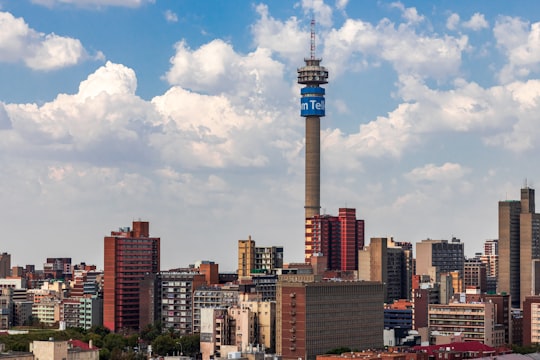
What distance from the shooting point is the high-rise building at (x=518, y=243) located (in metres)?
191

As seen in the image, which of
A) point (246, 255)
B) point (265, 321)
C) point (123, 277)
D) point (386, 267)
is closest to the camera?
point (265, 321)

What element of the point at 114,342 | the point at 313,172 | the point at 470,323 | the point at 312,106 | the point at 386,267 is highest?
the point at 312,106

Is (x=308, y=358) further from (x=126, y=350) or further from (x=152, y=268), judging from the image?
(x=152, y=268)

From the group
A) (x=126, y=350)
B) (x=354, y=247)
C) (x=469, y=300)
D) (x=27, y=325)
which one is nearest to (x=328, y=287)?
(x=126, y=350)

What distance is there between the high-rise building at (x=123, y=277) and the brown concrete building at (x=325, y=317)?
1069 inches

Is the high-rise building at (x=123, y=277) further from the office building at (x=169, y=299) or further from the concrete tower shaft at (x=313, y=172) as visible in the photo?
the concrete tower shaft at (x=313, y=172)

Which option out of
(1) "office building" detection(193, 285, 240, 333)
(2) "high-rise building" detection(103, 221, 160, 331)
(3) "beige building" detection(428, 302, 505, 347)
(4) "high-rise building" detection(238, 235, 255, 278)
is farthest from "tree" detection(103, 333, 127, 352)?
(4) "high-rise building" detection(238, 235, 255, 278)

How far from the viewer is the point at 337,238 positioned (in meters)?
194

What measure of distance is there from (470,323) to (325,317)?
22.5 metres

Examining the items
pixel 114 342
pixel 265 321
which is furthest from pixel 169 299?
pixel 265 321

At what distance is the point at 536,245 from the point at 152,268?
66516 mm

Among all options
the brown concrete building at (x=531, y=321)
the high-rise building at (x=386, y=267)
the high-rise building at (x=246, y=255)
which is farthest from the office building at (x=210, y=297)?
the high-rise building at (x=386, y=267)

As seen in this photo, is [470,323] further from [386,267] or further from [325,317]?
[386,267]

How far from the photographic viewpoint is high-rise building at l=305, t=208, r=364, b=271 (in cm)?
19212
